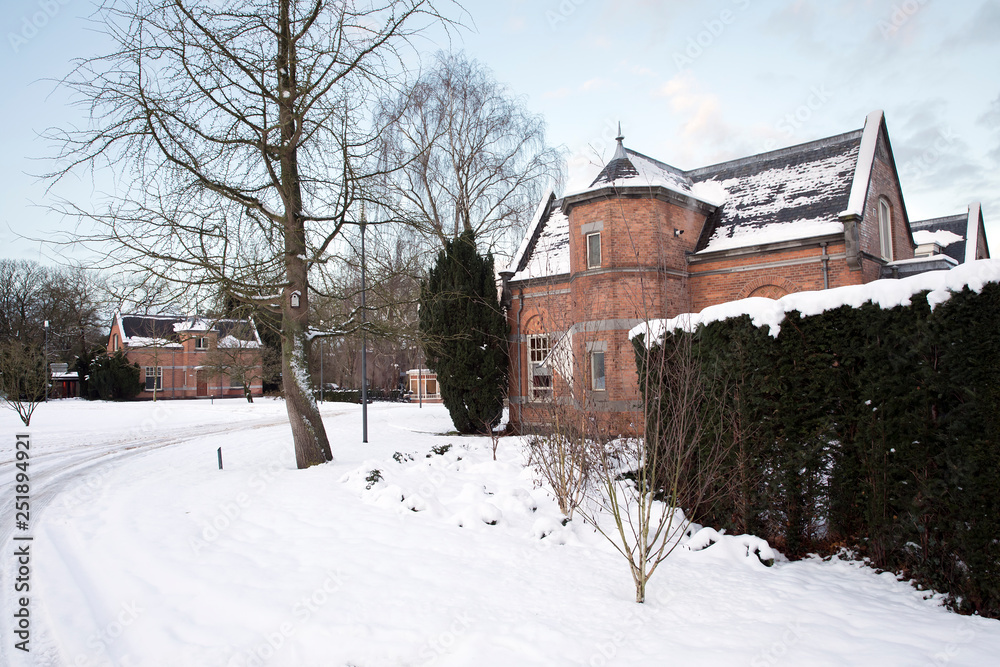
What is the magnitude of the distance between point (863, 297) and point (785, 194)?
13.3m

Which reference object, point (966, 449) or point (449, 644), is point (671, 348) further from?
point (449, 644)

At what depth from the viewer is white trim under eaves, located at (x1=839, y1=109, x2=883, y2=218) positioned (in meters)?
15.1

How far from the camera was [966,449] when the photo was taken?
192 inches

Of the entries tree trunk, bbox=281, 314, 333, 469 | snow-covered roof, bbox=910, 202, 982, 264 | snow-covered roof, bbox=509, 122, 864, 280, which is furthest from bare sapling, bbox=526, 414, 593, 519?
snow-covered roof, bbox=910, 202, 982, 264

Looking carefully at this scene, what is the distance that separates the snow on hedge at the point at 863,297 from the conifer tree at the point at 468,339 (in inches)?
444

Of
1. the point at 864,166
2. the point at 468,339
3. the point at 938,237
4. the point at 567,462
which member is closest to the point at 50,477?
the point at 468,339

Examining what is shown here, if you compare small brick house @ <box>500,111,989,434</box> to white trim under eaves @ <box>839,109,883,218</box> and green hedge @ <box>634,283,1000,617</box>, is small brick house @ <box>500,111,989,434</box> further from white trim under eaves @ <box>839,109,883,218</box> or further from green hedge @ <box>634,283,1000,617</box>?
green hedge @ <box>634,283,1000,617</box>

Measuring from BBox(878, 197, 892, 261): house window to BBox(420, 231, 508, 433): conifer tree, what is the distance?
12.2 meters

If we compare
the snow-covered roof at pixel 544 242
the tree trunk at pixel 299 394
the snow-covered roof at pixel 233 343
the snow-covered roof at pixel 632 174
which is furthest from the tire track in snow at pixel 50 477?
the snow-covered roof at pixel 632 174

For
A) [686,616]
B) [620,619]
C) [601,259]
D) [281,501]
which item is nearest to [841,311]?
[686,616]

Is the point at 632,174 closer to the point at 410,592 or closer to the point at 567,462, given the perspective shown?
the point at 567,462

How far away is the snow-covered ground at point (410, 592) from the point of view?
14.5ft

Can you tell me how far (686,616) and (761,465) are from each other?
2.65m

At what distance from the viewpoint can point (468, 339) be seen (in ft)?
62.8
